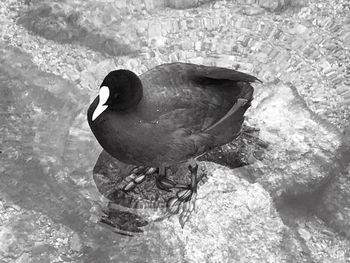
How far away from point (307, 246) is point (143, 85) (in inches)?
48.7

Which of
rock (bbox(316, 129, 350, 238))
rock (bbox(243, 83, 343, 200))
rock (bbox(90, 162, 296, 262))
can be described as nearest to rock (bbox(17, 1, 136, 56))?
rock (bbox(243, 83, 343, 200))

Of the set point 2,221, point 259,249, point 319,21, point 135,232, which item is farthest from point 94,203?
point 319,21

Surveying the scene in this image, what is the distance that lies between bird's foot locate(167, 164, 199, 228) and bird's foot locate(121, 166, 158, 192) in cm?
22

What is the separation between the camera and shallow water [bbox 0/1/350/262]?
307 centimetres

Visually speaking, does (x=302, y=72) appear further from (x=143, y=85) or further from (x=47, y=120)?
(x=47, y=120)

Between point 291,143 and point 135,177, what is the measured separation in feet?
3.15

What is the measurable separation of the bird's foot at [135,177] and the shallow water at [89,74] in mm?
80

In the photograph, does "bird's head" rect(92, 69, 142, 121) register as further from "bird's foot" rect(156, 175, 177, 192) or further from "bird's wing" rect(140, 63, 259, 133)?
"bird's foot" rect(156, 175, 177, 192)

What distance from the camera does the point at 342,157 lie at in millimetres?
3385

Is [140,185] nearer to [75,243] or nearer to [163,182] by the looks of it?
[163,182]

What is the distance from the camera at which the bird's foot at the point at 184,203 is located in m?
3.18

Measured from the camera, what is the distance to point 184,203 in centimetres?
318

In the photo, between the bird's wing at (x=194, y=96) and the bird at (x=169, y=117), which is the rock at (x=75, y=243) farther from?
the bird's wing at (x=194, y=96)

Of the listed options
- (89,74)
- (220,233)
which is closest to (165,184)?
(220,233)
